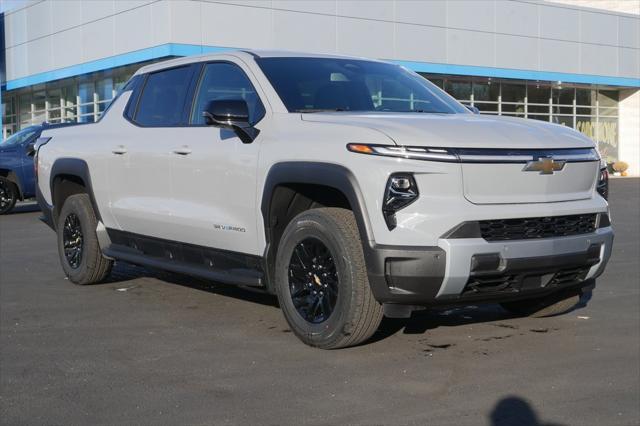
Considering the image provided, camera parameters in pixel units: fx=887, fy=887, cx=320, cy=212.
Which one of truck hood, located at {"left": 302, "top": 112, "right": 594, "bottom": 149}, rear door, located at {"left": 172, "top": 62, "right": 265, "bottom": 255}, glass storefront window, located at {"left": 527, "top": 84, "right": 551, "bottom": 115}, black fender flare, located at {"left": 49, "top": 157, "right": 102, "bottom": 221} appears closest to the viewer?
truck hood, located at {"left": 302, "top": 112, "right": 594, "bottom": 149}

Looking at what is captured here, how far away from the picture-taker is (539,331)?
617 centimetres

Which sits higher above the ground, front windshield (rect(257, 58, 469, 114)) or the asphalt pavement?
front windshield (rect(257, 58, 469, 114))

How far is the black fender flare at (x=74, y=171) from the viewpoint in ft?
25.5

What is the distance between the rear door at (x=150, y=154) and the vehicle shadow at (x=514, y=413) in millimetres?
3071

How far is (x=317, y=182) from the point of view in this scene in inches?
209

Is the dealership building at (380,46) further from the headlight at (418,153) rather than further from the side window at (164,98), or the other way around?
the headlight at (418,153)

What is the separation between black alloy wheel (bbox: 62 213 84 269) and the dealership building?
17740 mm

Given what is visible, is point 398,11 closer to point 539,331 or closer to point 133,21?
point 133,21

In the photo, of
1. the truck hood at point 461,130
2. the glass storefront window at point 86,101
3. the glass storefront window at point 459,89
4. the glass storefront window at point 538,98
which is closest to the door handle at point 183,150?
the truck hood at point 461,130

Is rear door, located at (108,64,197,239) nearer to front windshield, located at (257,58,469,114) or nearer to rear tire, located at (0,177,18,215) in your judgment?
front windshield, located at (257,58,469,114)

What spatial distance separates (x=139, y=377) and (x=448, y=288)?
180 centimetres

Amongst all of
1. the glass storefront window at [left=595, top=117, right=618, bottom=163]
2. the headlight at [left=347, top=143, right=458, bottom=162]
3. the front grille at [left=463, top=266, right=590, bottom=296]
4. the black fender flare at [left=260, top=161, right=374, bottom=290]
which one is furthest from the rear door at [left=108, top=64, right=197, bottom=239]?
the glass storefront window at [left=595, top=117, right=618, bottom=163]

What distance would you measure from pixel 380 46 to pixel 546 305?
80.2ft

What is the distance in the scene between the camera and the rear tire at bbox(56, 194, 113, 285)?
7895 millimetres
